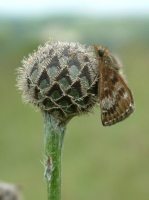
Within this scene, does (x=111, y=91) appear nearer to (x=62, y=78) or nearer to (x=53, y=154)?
(x=62, y=78)

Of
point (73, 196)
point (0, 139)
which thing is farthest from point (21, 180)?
point (0, 139)

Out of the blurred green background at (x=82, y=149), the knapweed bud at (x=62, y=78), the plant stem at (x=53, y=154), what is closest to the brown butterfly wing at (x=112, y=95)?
the knapweed bud at (x=62, y=78)

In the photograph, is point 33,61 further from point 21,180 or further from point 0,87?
point 0,87

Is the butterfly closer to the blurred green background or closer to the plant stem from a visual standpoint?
the plant stem

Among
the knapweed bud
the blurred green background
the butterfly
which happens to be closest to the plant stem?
the knapweed bud

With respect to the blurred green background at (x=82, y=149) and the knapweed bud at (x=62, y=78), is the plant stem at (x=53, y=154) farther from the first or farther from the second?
the blurred green background at (x=82, y=149)

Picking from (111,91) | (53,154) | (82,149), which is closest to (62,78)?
(111,91)
